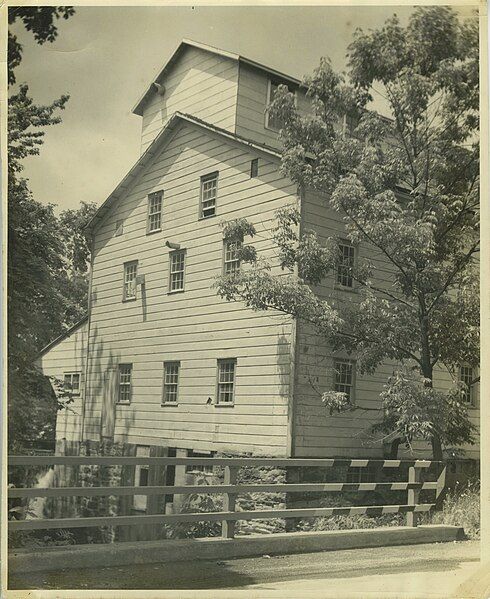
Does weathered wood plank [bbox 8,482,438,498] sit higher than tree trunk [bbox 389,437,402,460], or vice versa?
tree trunk [bbox 389,437,402,460]

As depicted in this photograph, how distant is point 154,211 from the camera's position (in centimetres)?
857

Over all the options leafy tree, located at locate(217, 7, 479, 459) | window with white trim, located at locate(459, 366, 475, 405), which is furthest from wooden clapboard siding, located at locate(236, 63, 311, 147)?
window with white trim, located at locate(459, 366, 475, 405)

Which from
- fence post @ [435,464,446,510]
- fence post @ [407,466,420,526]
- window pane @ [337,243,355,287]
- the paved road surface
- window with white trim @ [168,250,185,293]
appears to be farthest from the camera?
fence post @ [407,466,420,526]

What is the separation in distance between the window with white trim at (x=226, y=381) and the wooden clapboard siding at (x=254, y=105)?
2707mm

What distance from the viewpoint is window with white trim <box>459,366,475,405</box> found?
8.02 m

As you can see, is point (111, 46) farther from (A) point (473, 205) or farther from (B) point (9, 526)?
(B) point (9, 526)

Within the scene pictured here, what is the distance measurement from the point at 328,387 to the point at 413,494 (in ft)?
6.83

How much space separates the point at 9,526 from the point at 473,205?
5.92 meters

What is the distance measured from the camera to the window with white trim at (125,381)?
819 cm

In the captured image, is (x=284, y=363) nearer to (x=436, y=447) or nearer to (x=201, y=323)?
(x=201, y=323)

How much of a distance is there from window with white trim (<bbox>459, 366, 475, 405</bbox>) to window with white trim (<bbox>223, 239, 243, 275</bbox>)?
2.91 meters

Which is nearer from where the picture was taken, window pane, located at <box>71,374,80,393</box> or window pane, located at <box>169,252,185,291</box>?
window pane, located at <box>71,374,80,393</box>

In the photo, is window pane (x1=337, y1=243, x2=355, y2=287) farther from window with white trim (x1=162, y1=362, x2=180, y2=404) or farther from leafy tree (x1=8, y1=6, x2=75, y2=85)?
leafy tree (x1=8, y1=6, x2=75, y2=85)

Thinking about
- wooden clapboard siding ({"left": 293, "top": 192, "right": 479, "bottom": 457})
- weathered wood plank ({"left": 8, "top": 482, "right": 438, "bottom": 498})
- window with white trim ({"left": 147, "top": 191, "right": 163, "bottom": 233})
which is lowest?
weathered wood plank ({"left": 8, "top": 482, "right": 438, "bottom": 498})
